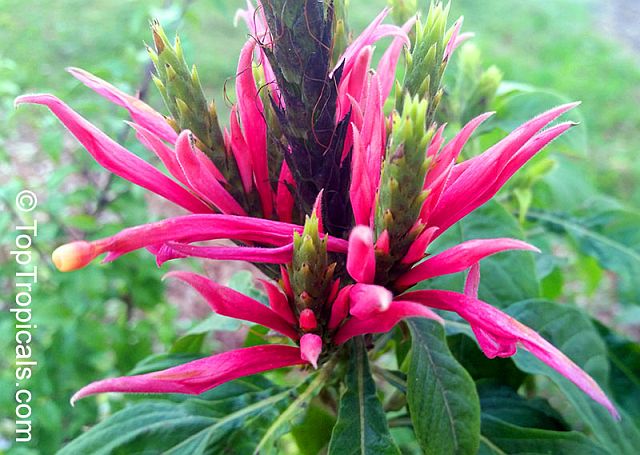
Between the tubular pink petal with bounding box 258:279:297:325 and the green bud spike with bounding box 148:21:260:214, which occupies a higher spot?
the green bud spike with bounding box 148:21:260:214

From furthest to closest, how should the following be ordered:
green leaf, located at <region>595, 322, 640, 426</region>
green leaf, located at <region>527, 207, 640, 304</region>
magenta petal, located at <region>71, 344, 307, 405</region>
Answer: green leaf, located at <region>527, 207, 640, 304</region> → green leaf, located at <region>595, 322, 640, 426</region> → magenta petal, located at <region>71, 344, 307, 405</region>

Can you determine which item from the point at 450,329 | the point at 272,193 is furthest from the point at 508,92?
the point at 272,193

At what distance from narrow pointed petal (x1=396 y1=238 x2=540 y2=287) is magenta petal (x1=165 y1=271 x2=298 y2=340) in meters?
0.13

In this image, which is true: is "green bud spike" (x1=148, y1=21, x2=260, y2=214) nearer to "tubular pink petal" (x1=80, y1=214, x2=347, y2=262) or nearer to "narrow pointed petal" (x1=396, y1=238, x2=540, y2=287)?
"tubular pink petal" (x1=80, y1=214, x2=347, y2=262)

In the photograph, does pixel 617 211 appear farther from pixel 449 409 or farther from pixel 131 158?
pixel 131 158

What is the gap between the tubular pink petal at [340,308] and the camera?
583 millimetres

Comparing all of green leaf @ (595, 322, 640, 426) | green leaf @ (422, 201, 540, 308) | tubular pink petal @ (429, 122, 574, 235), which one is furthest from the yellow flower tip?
green leaf @ (595, 322, 640, 426)

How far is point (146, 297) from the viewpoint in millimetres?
1619

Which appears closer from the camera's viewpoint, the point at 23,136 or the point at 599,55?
the point at 23,136

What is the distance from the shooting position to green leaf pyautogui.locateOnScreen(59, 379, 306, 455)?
0.78m

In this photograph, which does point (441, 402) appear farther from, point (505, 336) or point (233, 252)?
point (233, 252)

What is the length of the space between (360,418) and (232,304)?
21 centimetres

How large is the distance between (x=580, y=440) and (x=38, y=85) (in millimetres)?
1704

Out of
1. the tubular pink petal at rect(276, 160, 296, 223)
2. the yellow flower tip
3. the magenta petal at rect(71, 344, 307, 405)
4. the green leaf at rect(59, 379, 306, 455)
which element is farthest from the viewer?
the green leaf at rect(59, 379, 306, 455)
